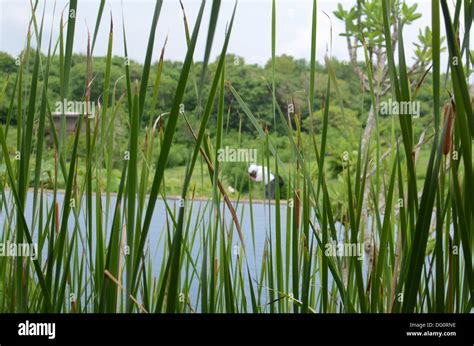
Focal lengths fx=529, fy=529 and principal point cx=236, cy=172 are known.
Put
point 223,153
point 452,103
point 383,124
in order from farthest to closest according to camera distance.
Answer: point 383,124, point 223,153, point 452,103

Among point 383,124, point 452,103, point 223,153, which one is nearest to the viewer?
point 452,103

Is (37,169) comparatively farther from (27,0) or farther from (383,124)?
(383,124)

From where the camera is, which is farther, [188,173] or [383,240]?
[383,240]

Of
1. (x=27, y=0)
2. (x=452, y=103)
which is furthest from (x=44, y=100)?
(x=452, y=103)

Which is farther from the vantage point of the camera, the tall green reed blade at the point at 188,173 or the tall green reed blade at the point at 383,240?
the tall green reed blade at the point at 383,240

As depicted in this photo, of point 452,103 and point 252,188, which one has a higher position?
point 452,103

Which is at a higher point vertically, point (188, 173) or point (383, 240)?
point (188, 173)

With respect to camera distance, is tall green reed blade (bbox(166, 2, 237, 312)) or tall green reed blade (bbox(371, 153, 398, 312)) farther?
tall green reed blade (bbox(371, 153, 398, 312))
